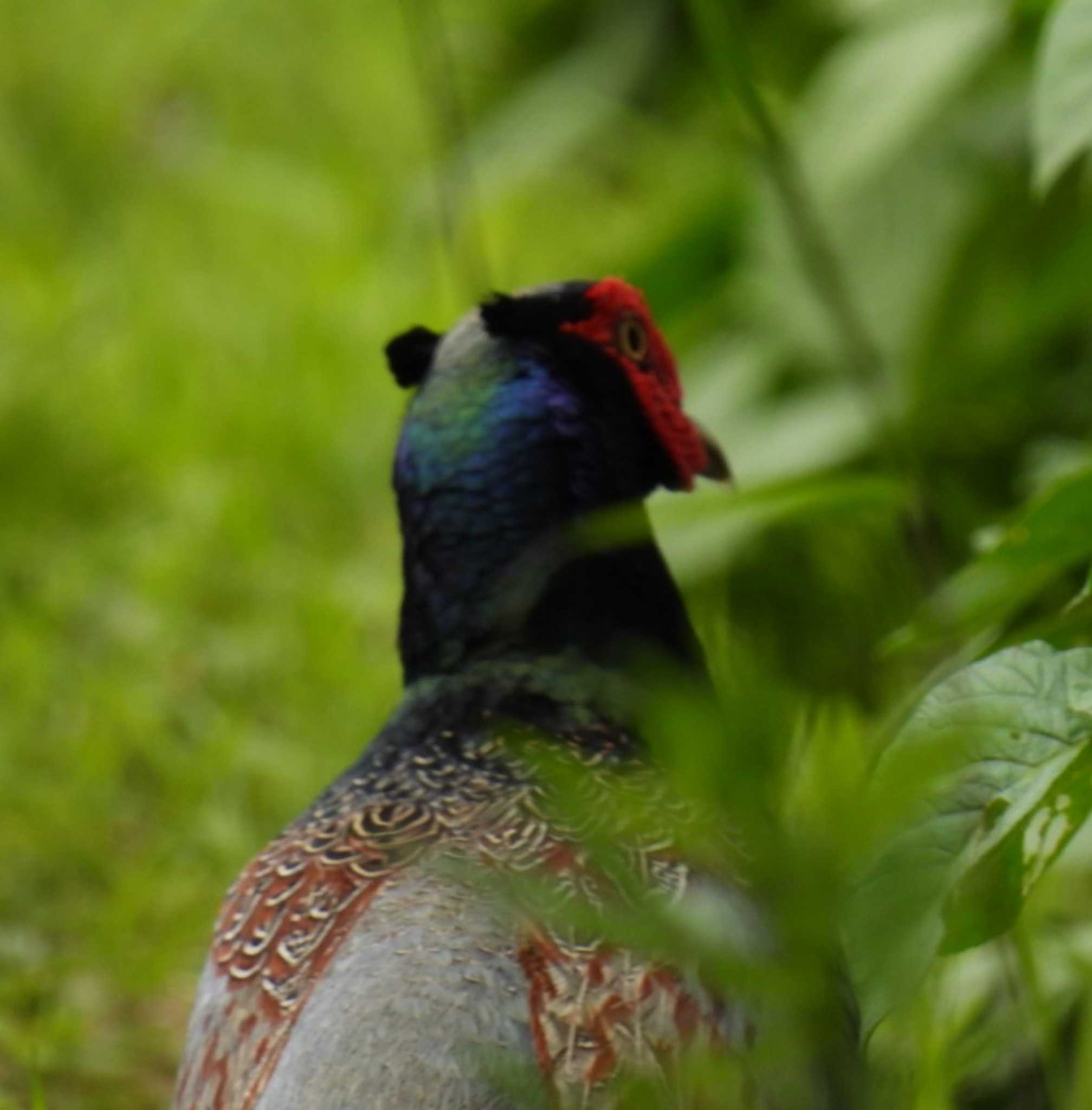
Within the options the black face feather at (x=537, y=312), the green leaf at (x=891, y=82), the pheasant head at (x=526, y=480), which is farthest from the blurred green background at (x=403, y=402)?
the black face feather at (x=537, y=312)

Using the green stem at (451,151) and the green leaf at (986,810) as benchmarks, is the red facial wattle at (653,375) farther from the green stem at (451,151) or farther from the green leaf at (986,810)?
the green leaf at (986,810)

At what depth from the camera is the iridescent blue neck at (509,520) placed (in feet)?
7.75

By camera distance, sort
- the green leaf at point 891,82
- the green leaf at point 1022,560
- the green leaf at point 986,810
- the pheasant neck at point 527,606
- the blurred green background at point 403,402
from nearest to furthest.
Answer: the green leaf at point 986,810 → the green leaf at point 1022,560 → the pheasant neck at point 527,606 → the blurred green background at point 403,402 → the green leaf at point 891,82

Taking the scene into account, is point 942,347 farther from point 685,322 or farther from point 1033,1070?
point 1033,1070

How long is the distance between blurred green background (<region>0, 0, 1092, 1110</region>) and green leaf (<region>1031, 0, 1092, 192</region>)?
25cm

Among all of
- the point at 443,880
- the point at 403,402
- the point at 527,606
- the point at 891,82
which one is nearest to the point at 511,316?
the point at 527,606

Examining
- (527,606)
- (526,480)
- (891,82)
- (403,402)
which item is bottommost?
(527,606)

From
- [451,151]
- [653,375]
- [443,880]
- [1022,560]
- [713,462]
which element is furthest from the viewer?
[451,151]

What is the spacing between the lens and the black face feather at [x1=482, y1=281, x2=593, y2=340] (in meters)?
2.38

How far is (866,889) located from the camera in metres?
1.54

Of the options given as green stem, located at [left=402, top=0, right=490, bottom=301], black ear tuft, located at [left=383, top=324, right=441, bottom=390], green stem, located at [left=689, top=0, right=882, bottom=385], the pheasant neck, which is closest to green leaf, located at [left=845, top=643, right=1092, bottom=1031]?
green stem, located at [left=689, top=0, right=882, bottom=385]

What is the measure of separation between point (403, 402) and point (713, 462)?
2.37 meters

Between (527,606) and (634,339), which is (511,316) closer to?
(634,339)

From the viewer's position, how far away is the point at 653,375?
2.46 meters
